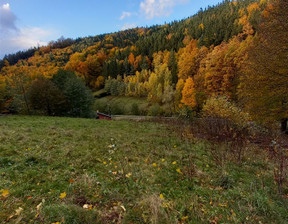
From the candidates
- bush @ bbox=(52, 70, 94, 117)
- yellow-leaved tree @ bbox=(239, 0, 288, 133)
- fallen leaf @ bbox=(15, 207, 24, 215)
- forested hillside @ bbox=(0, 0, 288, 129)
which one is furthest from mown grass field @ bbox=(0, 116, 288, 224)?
bush @ bbox=(52, 70, 94, 117)

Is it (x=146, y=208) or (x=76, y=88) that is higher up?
(x=76, y=88)

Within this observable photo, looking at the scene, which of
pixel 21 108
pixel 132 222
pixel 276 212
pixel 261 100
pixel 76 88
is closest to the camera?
pixel 132 222

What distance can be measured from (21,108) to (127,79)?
56.0m

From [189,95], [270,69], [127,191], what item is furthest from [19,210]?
[189,95]

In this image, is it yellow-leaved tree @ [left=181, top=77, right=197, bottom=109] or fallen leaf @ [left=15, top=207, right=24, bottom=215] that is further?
yellow-leaved tree @ [left=181, top=77, right=197, bottom=109]

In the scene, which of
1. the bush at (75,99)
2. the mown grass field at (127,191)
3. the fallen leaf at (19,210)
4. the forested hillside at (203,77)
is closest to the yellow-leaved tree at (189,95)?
the forested hillside at (203,77)

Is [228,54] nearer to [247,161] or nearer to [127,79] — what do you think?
[247,161]

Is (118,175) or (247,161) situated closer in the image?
(118,175)

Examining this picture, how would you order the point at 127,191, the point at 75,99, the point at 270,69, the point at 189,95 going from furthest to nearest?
the point at 189,95, the point at 75,99, the point at 270,69, the point at 127,191

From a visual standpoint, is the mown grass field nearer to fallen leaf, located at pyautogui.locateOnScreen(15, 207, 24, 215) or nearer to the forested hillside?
fallen leaf, located at pyautogui.locateOnScreen(15, 207, 24, 215)

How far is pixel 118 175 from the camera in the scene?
15.5 ft

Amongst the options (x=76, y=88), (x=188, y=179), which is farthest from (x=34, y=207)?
(x=76, y=88)

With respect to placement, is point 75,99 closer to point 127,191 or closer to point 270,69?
point 127,191

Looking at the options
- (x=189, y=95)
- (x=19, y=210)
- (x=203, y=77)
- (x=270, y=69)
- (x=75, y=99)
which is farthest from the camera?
(x=189, y=95)
